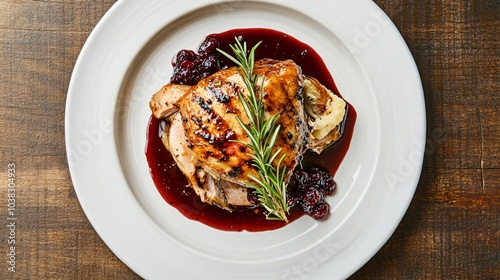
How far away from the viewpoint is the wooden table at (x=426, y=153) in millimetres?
2639

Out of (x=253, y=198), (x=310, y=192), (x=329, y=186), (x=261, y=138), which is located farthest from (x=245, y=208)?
(x=261, y=138)

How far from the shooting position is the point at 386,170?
2.56 m

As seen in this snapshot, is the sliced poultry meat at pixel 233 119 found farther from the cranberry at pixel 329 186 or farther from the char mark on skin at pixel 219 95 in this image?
the cranberry at pixel 329 186

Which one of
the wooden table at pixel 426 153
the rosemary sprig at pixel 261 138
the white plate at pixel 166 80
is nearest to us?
the rosemary sprig at pixel 261 138

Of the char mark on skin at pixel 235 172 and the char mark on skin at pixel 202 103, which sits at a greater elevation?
the char mark on skin at pixel 202 103

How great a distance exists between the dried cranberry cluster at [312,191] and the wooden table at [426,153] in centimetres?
44

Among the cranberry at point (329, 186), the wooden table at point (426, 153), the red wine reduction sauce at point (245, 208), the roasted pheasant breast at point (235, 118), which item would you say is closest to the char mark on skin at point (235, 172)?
the roasted pheasant breast at point (235, 118)

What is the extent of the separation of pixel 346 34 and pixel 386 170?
741 millimetres

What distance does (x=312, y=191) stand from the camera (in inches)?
102

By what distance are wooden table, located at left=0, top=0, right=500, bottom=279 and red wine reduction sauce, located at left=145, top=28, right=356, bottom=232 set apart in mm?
457

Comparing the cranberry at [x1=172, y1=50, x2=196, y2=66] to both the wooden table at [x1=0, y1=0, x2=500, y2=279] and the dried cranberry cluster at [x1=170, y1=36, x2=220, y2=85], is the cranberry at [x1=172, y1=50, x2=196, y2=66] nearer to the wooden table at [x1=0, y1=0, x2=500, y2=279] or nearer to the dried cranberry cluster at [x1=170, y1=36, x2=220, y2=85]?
the dried cranberry cluster at [x1=170, y1=36, x2=220, y2=85]

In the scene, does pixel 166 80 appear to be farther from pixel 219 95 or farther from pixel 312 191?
pixel 312 191

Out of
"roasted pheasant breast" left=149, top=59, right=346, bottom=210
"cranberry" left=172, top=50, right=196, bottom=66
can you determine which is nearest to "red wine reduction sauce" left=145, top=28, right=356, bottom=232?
"cranberry" left=172, top=50, right=196, bottom=66

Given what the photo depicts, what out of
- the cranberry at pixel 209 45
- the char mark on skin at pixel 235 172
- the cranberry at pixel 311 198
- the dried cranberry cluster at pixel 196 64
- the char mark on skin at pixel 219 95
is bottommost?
the cranberry at pixel 311 198
